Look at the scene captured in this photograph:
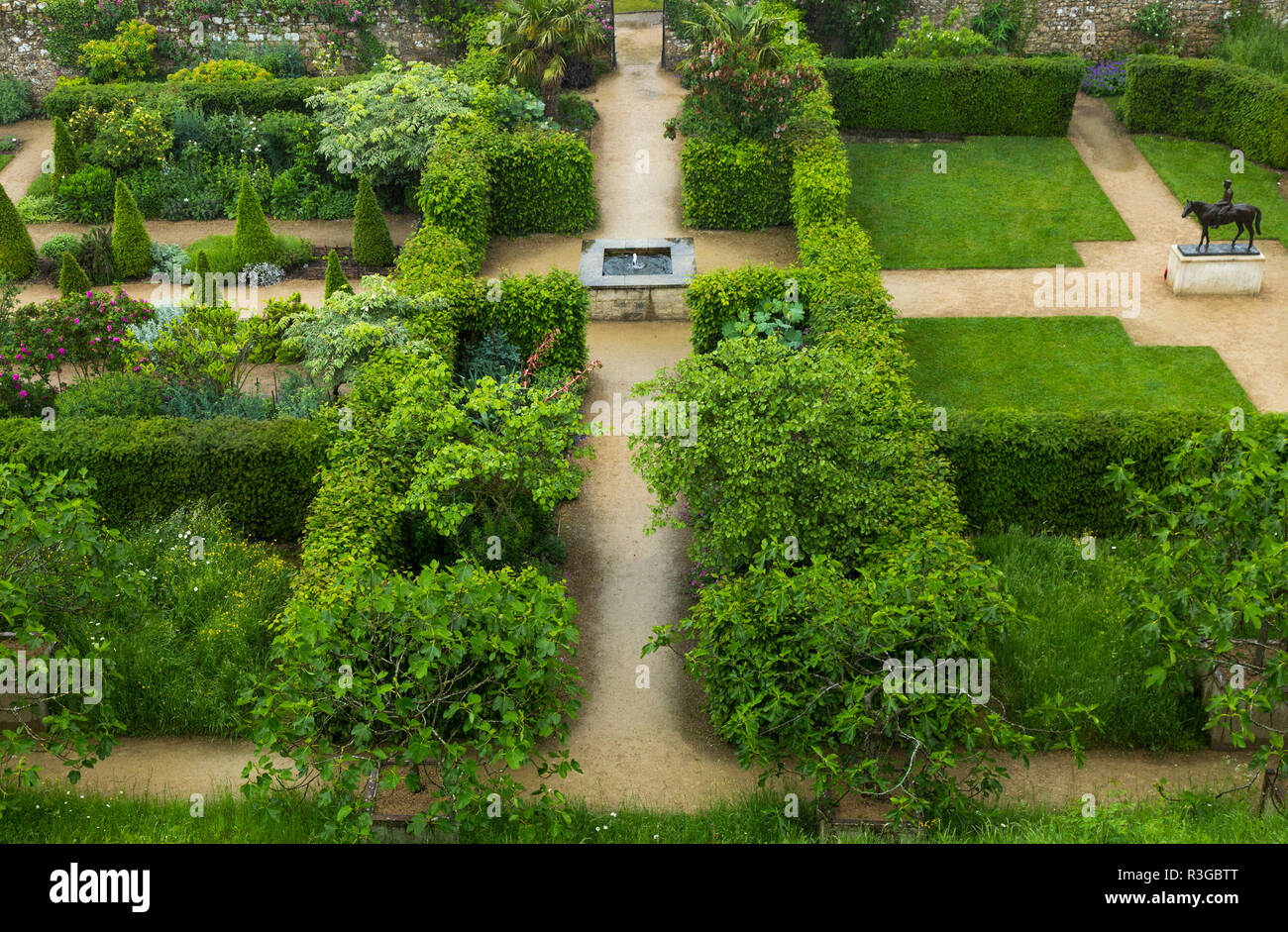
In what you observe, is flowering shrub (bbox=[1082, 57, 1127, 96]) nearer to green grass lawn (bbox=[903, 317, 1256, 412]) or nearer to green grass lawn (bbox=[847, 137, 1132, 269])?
green grass lawn (bbox=[847, 137, 1132, 269])

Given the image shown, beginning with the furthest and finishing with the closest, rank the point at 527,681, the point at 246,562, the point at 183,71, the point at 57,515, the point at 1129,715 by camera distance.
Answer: the point at 183,71, the point at 246,562, the point at 1129,715, the point at 57,515, the point at 527,681

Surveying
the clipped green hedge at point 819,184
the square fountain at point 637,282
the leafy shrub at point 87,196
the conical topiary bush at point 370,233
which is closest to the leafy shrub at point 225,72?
the leafy shrub at point 87,196

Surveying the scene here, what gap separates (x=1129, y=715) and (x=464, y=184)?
11898 mm

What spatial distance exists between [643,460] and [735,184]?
9399mm

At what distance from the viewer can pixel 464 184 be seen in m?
19.8

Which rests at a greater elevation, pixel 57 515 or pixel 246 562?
pixel 57 515

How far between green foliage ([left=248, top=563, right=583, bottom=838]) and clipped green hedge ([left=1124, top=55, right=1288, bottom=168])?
1819cm

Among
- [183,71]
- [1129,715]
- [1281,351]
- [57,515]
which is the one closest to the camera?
[57,515]

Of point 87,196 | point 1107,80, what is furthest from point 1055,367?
point 87,196

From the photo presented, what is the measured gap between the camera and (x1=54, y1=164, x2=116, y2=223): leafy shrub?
901 inches

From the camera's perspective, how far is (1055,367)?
18375 mm

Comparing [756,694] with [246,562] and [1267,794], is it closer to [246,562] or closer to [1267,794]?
[1267,794]

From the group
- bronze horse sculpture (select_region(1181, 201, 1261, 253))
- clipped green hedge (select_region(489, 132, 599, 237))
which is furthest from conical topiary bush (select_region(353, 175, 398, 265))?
bronze horse sculpture (select_region(1181, 201, 1261, 253))

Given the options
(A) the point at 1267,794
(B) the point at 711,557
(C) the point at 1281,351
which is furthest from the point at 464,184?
(A) the point at 1267,794
